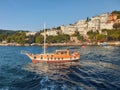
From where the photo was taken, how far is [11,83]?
49219 mm

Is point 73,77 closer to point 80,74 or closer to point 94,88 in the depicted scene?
point 80,74

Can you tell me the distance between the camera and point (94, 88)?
4347 centimetres

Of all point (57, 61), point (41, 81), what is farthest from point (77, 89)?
point (57, 61)

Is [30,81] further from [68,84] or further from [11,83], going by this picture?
[68,84]

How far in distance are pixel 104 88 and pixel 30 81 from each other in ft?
45.2

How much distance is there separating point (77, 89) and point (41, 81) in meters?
9.54

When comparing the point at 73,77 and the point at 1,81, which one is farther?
the point at 73,77

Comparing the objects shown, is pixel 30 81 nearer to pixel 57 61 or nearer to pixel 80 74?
pixel 80 74

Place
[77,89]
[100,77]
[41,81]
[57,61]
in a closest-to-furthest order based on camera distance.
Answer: [77,89]
[41,81]
[100,77]
[57,61]

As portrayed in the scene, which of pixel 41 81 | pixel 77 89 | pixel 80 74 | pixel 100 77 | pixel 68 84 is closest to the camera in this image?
pixel 77 89

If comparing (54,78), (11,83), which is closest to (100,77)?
(54,78)

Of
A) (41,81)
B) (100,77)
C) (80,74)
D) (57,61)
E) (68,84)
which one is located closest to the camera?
(68,84)

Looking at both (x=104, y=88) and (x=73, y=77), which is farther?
(x=73, y=77)

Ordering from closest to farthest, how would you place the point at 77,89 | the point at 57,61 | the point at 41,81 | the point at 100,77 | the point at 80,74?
1. the point at 77,89
2. the point at 41,81
3. the point at 100,77
4. the point at 80,74
5. the point at 57,61
